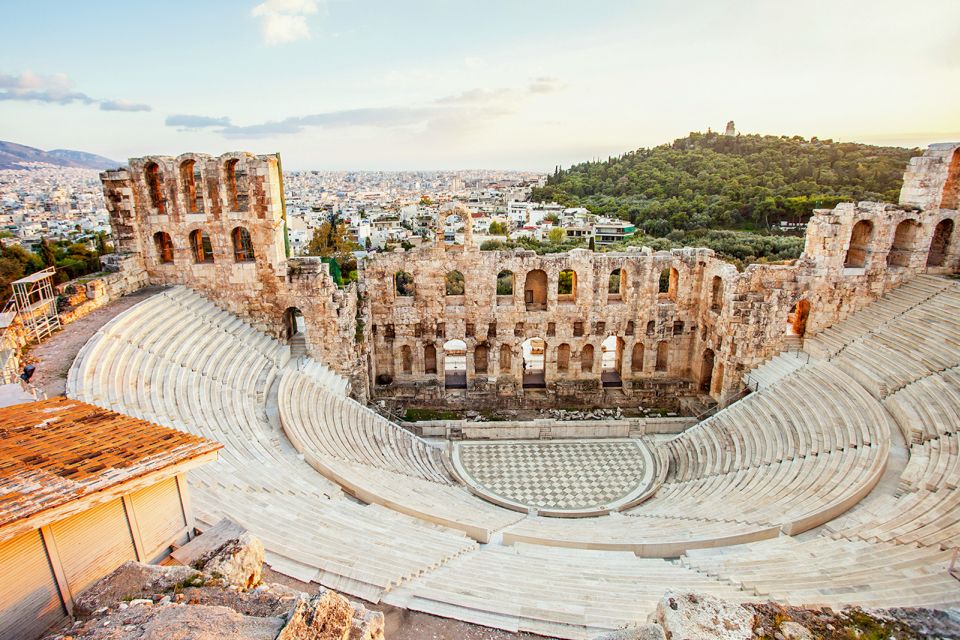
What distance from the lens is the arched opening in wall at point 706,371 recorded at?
24.2 m

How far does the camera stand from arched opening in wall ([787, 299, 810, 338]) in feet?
73.5

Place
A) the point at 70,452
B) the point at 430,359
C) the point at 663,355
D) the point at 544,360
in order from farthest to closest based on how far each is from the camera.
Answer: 1. the point at 430,359
2. the point at 663,355
3. the point at 544,360
4. the point at 70,452

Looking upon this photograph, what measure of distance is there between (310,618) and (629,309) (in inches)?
820

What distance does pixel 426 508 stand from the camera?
13289 millimetres

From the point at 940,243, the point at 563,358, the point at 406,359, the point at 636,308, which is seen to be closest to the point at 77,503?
the point at 406,359

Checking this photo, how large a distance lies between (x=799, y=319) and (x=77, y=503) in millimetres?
25443

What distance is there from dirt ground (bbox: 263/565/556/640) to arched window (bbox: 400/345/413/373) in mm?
16039

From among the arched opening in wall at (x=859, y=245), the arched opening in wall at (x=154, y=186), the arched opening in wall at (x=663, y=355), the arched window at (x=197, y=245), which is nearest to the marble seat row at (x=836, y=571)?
the arched opening in wall at (x=663, y=355)

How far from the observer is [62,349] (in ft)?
47.1

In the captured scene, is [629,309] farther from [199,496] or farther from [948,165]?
[199,496]

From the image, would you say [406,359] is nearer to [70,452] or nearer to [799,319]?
[70,452]

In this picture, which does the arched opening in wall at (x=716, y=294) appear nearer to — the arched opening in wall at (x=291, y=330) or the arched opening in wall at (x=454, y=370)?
the arched opening in wall at (x=454, y=370)

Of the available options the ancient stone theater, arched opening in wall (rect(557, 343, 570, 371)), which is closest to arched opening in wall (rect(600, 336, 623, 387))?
the ancient stone theater

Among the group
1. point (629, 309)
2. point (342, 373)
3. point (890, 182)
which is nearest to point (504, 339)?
point (629, 309)
